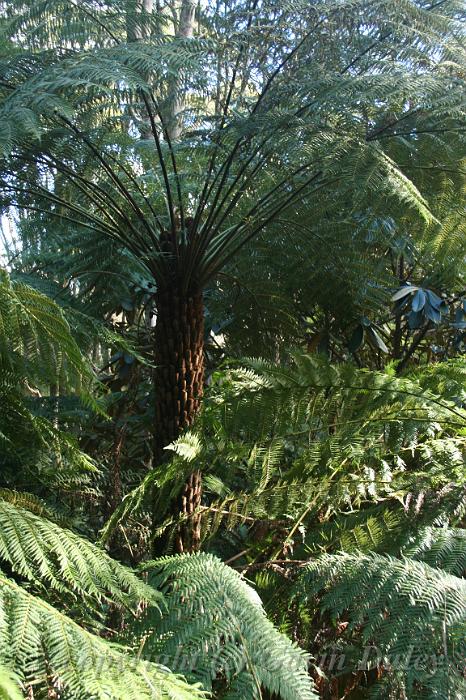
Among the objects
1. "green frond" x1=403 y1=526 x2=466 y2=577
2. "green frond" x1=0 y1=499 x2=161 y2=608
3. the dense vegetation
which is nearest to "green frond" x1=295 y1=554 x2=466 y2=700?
the dense vegetation

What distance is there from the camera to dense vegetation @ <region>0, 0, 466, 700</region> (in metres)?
1.05

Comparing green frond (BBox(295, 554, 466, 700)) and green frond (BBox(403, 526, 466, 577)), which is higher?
green frond (BBox(403, 526, 466, 577))

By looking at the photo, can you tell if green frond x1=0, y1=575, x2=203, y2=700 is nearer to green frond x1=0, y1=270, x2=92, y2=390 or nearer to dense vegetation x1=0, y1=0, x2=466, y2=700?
dense vegetation x1=0, y1=0, x2=466, y2=700

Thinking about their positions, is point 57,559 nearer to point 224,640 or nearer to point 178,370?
point 224,640

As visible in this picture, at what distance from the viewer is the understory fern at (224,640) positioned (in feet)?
3.04

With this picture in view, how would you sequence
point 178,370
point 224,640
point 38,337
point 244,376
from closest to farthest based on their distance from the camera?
point 224,640
point 38,337
point 244,376
point 178,370

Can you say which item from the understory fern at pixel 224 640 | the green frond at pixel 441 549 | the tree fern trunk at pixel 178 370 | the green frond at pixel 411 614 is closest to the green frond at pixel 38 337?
the tree fern trunk at pixel 178 370

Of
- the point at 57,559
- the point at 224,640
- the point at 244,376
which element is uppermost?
the point at 244,376

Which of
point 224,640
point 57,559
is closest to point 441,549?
point 224,640

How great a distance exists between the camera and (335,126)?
1864 millimetres

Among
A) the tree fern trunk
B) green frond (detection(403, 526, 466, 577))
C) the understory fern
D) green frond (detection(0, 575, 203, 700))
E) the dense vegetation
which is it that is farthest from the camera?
the tree fern trunk

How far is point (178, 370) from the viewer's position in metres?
1.76

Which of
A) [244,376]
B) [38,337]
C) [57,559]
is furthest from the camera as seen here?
[244,376]

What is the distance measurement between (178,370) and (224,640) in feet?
2.82
